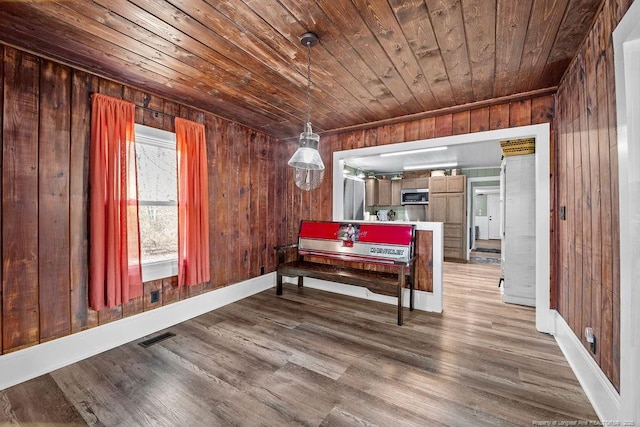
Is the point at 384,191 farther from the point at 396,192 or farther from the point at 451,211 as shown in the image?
the point at 451,211

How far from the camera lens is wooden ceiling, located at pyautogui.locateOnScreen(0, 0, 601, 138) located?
154 cm

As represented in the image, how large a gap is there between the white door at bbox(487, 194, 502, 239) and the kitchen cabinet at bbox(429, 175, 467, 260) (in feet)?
15.9

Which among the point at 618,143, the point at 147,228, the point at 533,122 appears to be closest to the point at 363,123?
the point at 533,122

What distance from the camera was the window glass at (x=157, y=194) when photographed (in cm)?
269

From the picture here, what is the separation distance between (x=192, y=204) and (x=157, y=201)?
341mm

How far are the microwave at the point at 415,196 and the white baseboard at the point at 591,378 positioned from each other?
4.90 meters

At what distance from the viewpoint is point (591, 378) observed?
168cm

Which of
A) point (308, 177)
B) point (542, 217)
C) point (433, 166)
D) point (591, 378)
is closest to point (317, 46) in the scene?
point (308, 177)

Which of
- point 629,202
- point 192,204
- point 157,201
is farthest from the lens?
point 192,204

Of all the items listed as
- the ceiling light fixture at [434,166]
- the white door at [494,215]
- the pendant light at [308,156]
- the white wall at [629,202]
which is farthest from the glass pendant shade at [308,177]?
the white door at [494,215]

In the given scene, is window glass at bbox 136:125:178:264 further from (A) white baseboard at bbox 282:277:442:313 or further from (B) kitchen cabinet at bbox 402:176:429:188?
(B) kitchen cabinet at bbox 402:176:429:188

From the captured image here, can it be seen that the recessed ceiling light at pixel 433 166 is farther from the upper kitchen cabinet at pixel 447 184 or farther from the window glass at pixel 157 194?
the window glass at pixel 157 194

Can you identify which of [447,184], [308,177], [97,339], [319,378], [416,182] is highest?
[416,182]

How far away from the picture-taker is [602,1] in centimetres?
146
